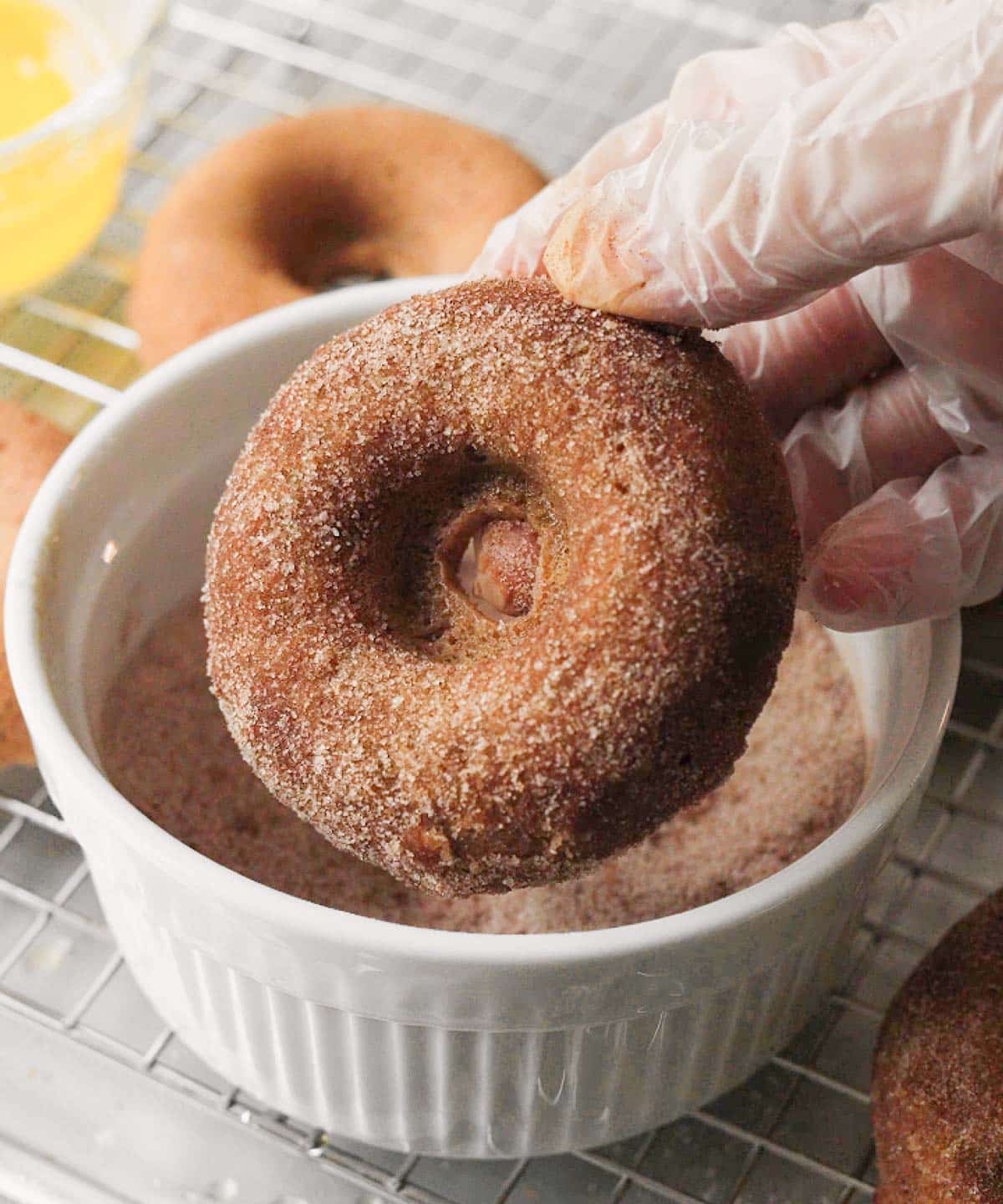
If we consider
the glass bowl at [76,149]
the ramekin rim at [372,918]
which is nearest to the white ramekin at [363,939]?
the ramekin rim at [372,918]

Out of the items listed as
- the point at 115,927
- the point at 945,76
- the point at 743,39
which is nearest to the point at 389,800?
the point at 115,927

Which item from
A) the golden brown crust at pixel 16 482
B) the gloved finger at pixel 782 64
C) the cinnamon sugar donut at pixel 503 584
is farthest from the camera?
the golden brown crust at pixel 16 482

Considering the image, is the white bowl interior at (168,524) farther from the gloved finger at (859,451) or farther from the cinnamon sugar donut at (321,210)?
the cinnamon sugar donut at (321,210)

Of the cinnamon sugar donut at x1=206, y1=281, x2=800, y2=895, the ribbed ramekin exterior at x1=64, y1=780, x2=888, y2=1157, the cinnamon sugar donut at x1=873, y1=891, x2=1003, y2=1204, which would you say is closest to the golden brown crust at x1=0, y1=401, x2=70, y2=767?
the ribbed ramekin exterior at x1=64, y1=780, x2=888, y2=1157

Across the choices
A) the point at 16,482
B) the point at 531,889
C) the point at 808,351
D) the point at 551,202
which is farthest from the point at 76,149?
the point at 531,889

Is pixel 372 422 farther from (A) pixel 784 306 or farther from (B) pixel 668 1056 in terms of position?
(B) pixel 668 1056

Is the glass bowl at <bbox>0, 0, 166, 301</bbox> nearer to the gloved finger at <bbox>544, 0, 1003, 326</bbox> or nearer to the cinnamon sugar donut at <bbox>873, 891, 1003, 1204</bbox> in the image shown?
the gloved finger at <bbox>544, 0, 1003, 326</bbox>

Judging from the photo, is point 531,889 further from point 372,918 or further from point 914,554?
point 914,554
